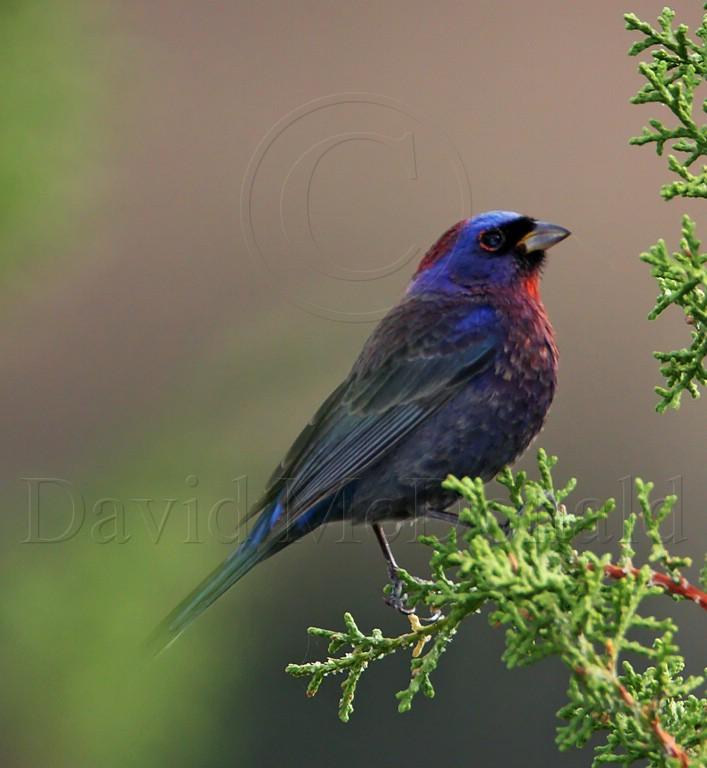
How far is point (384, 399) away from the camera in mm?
4434

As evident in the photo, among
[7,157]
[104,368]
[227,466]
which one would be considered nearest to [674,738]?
[227,466]

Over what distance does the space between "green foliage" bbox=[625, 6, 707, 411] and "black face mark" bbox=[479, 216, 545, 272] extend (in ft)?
3.54

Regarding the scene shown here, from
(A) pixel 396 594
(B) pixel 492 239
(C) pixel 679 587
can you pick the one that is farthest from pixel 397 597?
(C) pixel 679 587

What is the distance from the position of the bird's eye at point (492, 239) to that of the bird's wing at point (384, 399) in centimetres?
23

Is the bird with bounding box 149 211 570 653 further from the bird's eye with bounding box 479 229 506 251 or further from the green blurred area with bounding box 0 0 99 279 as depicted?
the green blurred area with bounding box 0 0 99 279

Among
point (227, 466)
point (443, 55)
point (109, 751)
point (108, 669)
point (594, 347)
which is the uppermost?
point (443, 55)

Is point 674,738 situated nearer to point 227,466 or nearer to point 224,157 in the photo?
point 227,466

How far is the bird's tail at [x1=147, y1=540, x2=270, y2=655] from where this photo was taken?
4.32m

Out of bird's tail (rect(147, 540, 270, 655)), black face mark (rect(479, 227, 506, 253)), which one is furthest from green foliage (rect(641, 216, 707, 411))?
bird's tail (rect(147, 540, 270, 655))

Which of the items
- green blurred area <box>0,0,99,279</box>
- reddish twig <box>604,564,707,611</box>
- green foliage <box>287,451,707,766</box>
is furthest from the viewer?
green blurred area <box>0,0,99,279</box>

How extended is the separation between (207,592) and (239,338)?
1.67 m

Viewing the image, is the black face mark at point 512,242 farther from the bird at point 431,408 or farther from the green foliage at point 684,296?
the green foliage at point 684,296

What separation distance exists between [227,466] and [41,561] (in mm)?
866

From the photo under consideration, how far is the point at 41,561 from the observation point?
5.51 metres
